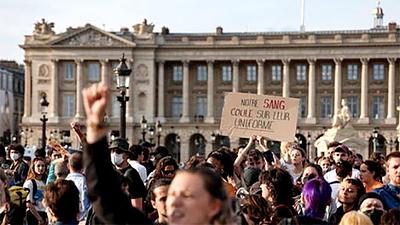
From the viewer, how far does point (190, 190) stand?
4984mm

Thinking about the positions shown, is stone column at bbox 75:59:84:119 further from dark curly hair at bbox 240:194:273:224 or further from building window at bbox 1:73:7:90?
dark curly hair at bbox 240:194:273:224

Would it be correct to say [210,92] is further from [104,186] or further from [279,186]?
[104,186]

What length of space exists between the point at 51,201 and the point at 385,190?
3631 millimetres

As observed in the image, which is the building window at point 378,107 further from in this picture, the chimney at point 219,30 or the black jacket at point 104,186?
the black jacket at point 104,186

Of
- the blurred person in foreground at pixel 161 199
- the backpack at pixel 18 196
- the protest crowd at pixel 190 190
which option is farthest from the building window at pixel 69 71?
the blurred person in foreground at pixel 161 199

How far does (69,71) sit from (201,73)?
12.7m

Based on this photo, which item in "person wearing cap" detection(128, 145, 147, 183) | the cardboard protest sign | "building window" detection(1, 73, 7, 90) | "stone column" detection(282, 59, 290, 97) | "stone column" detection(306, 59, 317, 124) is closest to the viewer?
"person wearing cap" detection(128, 145, 147, 183)

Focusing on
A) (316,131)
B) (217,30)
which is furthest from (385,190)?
(217,30)

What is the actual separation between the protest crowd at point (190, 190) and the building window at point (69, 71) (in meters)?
77.5

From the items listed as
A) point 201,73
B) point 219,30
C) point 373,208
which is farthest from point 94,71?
point 373,208

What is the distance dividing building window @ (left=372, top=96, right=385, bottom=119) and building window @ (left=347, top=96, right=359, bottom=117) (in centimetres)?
164

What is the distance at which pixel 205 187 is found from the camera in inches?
197

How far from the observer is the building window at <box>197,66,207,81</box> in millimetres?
93312

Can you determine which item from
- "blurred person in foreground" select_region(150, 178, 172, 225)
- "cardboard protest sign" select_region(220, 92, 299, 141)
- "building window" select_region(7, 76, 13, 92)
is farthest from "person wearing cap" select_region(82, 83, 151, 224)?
"building window" select_region(7, 76, 13, 92)
